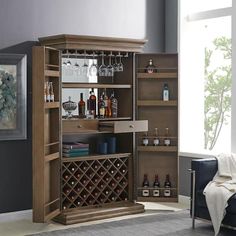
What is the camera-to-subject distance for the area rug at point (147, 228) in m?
5.47

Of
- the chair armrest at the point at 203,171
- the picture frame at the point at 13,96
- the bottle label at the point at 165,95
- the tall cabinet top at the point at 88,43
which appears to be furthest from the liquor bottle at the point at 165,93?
the picture frame at the point at 13,96

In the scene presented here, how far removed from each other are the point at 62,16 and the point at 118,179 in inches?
80.6

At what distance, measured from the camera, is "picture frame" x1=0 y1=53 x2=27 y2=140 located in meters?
5.90

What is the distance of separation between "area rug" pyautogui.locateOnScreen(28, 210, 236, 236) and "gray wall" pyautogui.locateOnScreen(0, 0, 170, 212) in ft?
2.78

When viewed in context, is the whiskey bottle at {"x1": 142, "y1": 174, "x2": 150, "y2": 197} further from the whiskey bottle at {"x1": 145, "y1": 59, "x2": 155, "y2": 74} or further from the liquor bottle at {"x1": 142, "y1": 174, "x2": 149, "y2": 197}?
the whiskey bottle at {"x1": 145, "y1": 59, "x2": 155, "y2": 74}

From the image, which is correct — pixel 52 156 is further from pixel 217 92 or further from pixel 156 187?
pixel 217 92

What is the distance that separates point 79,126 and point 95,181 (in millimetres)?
689

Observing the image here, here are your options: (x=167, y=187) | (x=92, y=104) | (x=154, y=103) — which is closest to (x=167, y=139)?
(x=154, y=103)

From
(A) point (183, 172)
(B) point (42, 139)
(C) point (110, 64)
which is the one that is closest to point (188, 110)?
(A) point (183, 172)

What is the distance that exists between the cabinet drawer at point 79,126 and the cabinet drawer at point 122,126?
91 mm

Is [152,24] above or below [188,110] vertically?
above

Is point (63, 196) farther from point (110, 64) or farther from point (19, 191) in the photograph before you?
point (110, 64)

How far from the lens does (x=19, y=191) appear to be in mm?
6148

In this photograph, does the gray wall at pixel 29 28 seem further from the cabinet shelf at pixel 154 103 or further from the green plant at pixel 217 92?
the green plant at pixel 217 92
